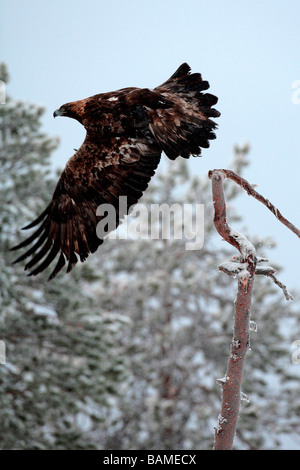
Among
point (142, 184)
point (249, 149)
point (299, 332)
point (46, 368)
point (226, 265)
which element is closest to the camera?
point (226, 265)

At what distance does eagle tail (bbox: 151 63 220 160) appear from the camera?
3416 millimetres

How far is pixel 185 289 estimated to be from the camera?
9445mm

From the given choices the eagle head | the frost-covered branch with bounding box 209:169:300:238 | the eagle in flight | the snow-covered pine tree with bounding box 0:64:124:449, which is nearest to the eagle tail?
the eagle in flight

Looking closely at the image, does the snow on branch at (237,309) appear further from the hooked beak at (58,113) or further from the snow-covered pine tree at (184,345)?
the snow-covered pine tree at (184,345)

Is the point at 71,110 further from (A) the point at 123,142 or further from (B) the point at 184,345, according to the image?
(B) the point at 184,345

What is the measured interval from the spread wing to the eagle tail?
13 centimetres

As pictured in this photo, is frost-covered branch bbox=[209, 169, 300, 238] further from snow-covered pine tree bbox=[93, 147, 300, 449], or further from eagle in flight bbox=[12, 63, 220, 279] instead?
snow-covered pine tree bbox=[93, 147, 300, 449]

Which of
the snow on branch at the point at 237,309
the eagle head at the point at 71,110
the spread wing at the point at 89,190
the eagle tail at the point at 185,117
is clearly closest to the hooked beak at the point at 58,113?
the eagle head at the point at 71,110

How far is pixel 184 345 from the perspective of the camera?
10031 mm

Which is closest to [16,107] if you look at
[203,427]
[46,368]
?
[46,368]

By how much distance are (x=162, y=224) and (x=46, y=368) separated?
3692 millimetres

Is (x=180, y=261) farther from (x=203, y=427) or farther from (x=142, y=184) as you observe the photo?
(x=142, y=184)

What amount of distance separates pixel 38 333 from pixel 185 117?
14.7 ft

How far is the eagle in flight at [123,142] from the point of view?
11.2ft
